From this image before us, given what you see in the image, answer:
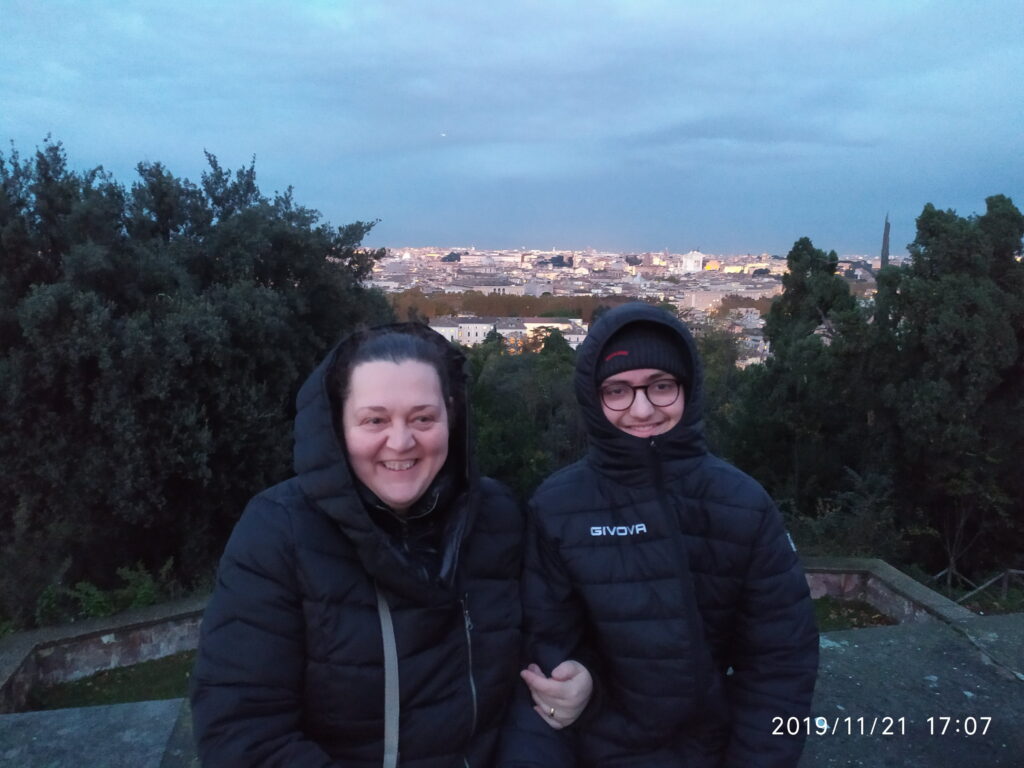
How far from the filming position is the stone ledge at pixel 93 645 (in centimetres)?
419

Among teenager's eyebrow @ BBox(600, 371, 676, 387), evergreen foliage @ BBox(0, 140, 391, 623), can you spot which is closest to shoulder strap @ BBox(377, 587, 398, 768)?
teenager's eyebrow @ BBox(600, 371, 676, 387)

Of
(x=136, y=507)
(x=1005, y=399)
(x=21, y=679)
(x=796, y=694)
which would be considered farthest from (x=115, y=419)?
(x=1005, y=399)

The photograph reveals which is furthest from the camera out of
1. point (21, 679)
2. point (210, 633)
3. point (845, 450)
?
point (845, 450)

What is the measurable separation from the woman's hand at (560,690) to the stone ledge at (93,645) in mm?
3686

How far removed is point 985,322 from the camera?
12.5 m

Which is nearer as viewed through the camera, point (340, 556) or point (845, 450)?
point (340, 556)

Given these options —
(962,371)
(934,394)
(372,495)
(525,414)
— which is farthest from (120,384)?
(962,371)

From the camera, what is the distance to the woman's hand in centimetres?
173

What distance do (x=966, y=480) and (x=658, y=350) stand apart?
1400 cm

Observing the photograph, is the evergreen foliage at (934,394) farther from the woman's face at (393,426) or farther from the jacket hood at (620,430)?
the woman's face at (393,426)

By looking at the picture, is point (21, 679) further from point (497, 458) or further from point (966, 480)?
point (966, 480)

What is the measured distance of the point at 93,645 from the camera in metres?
4.62

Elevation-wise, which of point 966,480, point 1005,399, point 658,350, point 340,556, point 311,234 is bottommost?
point 966,480
